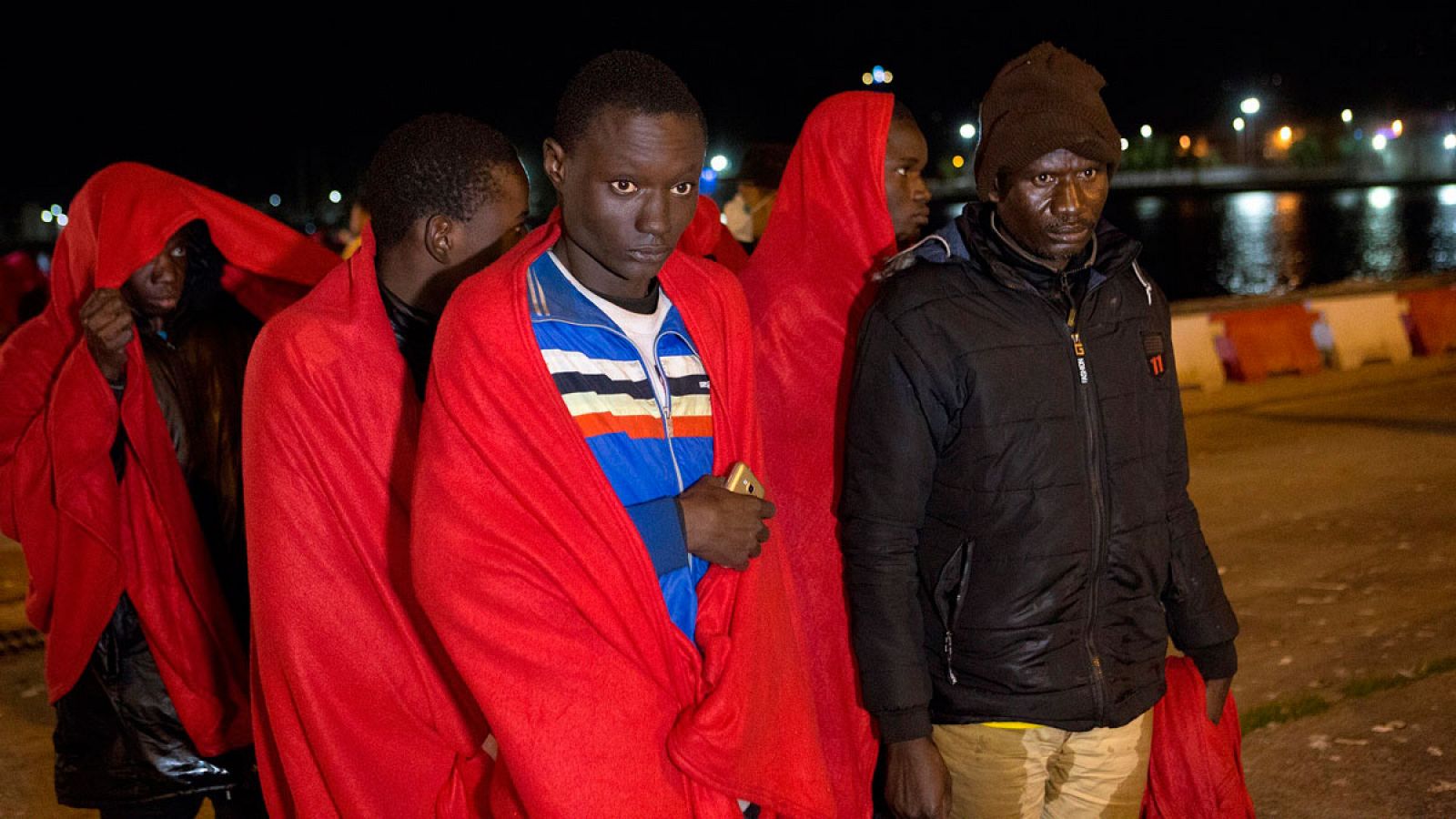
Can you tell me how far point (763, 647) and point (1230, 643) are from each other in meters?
1.27

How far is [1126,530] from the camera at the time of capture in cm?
262

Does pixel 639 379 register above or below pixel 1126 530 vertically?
above

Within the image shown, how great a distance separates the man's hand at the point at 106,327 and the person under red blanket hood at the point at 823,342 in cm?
154

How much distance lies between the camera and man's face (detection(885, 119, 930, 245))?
3.60 m

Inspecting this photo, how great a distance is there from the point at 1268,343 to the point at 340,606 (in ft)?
39.6

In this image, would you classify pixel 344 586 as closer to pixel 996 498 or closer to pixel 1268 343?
pixel 996 498

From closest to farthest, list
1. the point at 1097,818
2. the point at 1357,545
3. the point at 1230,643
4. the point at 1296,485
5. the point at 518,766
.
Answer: the point at 518,766, the point at 1097,818, the point at 1230,643, the point at 1357,545, the point at 1296,485

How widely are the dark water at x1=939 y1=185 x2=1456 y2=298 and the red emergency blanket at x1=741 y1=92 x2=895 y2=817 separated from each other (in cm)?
1521

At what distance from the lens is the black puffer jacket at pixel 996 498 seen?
254 cm

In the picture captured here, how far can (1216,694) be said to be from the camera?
2.98 meters

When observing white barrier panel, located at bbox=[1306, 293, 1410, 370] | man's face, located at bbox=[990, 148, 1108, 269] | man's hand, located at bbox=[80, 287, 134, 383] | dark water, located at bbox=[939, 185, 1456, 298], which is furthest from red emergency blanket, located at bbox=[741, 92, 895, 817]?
dark water, located at bbox=[939, 185, 1456, 298]

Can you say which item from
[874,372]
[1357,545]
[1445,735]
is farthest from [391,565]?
[1357,545]

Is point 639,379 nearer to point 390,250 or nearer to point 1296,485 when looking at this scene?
point 390,250

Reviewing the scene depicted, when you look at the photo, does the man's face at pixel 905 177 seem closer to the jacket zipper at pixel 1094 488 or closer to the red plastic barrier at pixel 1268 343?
the jacket zipper at pixel 1094 488
